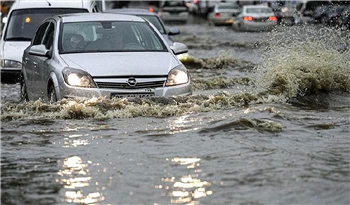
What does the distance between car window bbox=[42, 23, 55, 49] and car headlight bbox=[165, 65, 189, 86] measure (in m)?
2.06

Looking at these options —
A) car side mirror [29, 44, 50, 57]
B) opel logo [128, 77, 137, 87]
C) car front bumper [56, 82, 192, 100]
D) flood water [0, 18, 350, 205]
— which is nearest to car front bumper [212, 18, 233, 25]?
flood water [0, 18, 350, 205]

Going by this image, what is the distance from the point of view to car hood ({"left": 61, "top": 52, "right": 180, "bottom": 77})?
11.9 metres

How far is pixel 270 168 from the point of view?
8523 millimetres

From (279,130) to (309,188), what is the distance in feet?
9.59

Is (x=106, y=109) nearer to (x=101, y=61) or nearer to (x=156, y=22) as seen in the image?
(x=101, y=61)

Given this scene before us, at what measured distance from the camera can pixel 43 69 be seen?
508 inches

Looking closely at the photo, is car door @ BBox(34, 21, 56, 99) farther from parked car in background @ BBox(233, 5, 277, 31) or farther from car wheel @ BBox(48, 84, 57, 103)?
parked car in background @ BBox(233, 5, 277, 31)

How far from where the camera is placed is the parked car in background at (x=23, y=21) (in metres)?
18.5

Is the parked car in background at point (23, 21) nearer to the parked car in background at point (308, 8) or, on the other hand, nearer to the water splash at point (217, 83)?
the water splash at point (217, 83)

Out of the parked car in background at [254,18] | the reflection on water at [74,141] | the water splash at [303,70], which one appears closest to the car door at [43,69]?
the reflection on water at [74,141]

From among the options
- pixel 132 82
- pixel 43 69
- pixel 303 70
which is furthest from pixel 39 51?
pixel 303 70

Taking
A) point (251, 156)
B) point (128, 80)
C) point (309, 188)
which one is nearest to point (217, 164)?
point (251, 156)

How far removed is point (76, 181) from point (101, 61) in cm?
419

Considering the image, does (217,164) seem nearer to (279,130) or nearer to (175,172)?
(175,172)
